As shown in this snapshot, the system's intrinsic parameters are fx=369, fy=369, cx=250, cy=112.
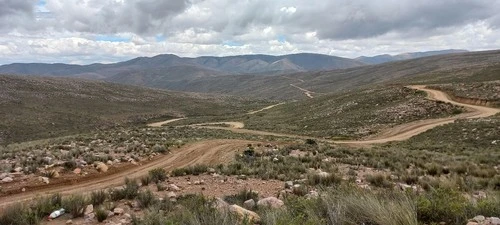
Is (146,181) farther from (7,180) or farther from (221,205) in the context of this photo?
(7,180)

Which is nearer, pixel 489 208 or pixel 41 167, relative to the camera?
pixel 489 208

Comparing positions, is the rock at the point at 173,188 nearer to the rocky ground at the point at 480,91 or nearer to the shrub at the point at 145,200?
the shrub at the point at 145,200

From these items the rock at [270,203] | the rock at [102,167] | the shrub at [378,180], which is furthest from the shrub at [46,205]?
the shrub at [378,180]

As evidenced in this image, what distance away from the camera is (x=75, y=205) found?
26.9 ft

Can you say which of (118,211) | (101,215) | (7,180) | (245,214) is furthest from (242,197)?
(7,180)

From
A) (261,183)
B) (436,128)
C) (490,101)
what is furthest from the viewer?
(490,101)

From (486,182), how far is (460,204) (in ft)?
21.8

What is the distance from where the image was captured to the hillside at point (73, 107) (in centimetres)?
6141

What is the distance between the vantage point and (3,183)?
12484mm

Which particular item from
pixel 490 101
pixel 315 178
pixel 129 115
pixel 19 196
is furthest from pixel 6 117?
pixel 490 101

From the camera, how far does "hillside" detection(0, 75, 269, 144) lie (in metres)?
61.4

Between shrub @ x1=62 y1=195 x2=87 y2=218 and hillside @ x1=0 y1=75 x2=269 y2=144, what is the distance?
51057 mm

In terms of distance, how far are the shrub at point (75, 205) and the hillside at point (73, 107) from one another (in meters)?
51.1

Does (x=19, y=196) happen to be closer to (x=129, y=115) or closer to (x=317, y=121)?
(x=317, y=121)
